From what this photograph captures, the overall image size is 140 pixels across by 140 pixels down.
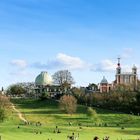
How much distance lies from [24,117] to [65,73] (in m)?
76.1

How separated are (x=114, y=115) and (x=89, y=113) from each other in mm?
8128

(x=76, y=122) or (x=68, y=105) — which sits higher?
(x=68, y=105)

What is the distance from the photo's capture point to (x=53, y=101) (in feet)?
538

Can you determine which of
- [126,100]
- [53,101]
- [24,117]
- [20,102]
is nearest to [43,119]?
[24,117]

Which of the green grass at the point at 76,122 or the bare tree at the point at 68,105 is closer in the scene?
the green grass at the point at 76,122

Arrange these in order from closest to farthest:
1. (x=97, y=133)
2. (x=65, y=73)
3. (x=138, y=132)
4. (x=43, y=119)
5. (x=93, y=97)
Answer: (x=97, y=133) → (x=138, y=132) → (x=43, y=119) → (x=93, y=97) → (x=65, y=73)

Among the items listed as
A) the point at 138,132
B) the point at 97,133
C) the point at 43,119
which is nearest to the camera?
the point at 97,133

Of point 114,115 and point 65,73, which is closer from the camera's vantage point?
point 114,115

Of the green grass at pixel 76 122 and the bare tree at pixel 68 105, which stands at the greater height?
the bare tree at pixel 68 105

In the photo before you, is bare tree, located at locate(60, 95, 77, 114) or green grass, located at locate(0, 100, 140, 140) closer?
green grass, located at locate(0, 100, 140, 140)

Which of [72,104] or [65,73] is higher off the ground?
[65,73]

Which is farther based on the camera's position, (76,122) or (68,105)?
(68,105)

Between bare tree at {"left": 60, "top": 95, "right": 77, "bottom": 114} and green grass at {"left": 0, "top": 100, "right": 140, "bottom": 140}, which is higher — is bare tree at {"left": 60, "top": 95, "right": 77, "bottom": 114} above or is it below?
above

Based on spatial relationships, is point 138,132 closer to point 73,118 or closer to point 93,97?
point 73,118
